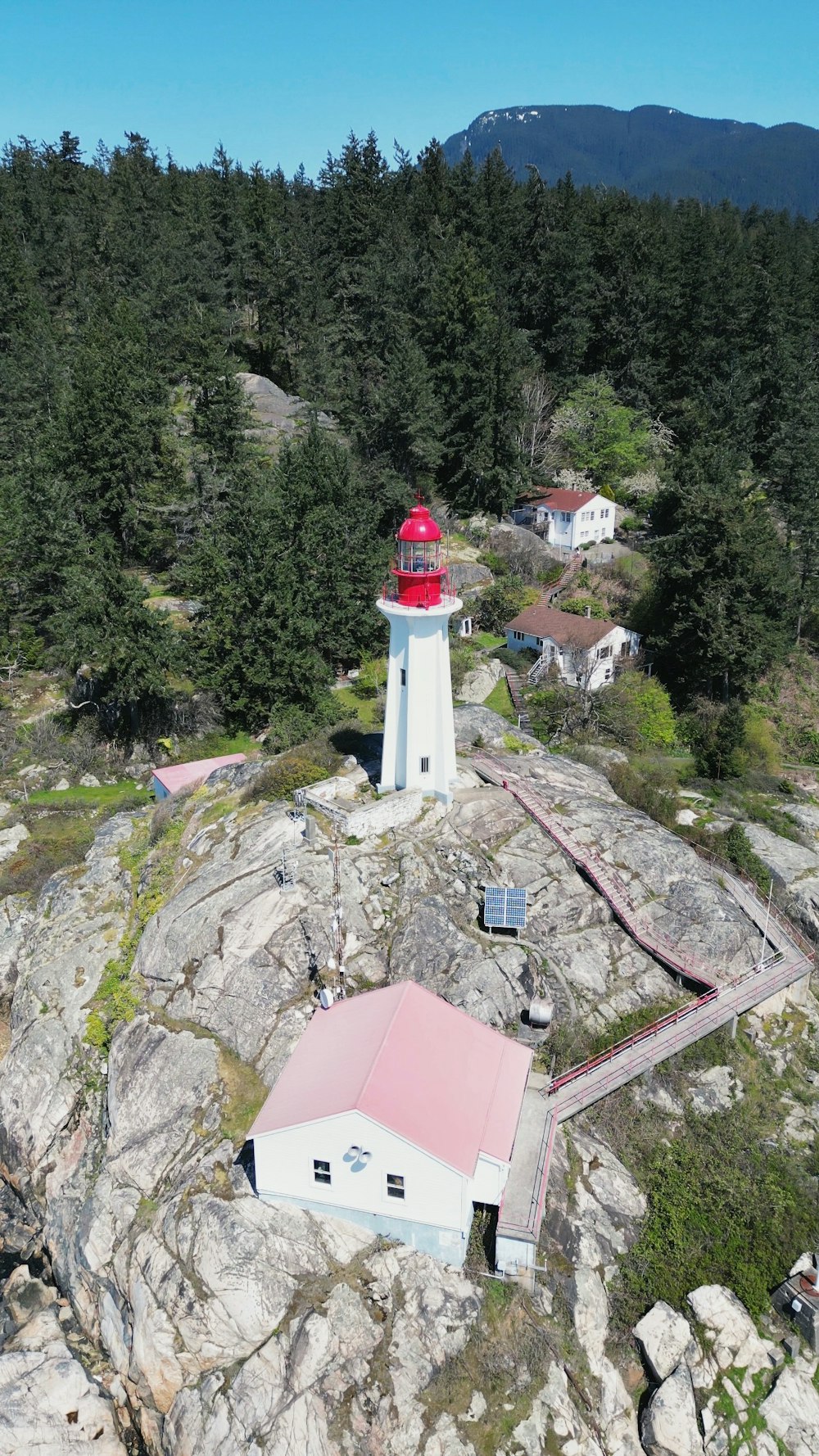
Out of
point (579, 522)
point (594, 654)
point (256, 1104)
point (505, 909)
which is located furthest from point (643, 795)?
point (579, 522)

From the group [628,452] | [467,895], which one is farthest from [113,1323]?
[628,452]

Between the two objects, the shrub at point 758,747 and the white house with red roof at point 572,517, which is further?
the white house with red roof at point 572,517

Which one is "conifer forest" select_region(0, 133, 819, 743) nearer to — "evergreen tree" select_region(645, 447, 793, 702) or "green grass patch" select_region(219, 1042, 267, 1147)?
"evergreen tree" select_region(645, 447, 793, 702)

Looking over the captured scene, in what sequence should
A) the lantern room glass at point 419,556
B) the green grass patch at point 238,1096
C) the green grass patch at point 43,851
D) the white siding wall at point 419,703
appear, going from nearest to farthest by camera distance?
the green grass patch at point 238,1096, the lantern room glass at point 419,556, the white siding wall at point 419,703, the green grass patch at point 43,851

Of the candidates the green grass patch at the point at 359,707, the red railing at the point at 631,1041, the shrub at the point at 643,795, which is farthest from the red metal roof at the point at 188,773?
the red railing at the point at 631,1041

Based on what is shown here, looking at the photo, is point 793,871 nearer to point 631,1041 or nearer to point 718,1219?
point 631,1041

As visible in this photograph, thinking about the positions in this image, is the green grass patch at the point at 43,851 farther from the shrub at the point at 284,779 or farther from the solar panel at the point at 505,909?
the solar panel at the point at 505,909
